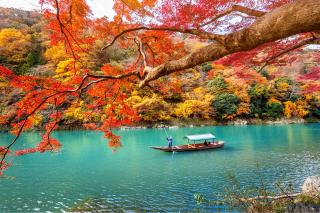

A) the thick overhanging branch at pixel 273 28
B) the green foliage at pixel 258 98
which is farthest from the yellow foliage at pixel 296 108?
the thick overhanging branch at pixel 273 28

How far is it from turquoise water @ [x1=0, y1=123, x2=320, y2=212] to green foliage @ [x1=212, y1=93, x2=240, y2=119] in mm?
12953

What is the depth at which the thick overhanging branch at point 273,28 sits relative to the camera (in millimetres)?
1537

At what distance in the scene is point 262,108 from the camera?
103 ft

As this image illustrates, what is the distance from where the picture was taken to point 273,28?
1696mm

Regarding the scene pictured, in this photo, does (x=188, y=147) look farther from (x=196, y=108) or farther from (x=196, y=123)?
(x=196, y=123)

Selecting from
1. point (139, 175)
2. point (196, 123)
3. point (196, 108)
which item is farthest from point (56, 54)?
point (139, 175)

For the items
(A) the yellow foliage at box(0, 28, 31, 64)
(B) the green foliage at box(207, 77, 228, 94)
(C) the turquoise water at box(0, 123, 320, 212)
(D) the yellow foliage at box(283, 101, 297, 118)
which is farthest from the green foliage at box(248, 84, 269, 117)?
(A) the yellow foliage at box(0, 28, 31, 64)

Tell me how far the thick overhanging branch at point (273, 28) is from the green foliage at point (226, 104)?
28585mm

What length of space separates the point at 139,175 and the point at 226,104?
2103cm

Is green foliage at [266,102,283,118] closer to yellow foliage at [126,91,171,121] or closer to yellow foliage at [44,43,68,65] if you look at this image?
yellow foliage at [126,91,171,121]

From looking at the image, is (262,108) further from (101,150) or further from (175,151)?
(101,150)

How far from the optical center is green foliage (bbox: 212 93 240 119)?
98.6ft

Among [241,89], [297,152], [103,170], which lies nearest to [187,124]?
[241,89]

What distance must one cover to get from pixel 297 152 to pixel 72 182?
11.6 meters
